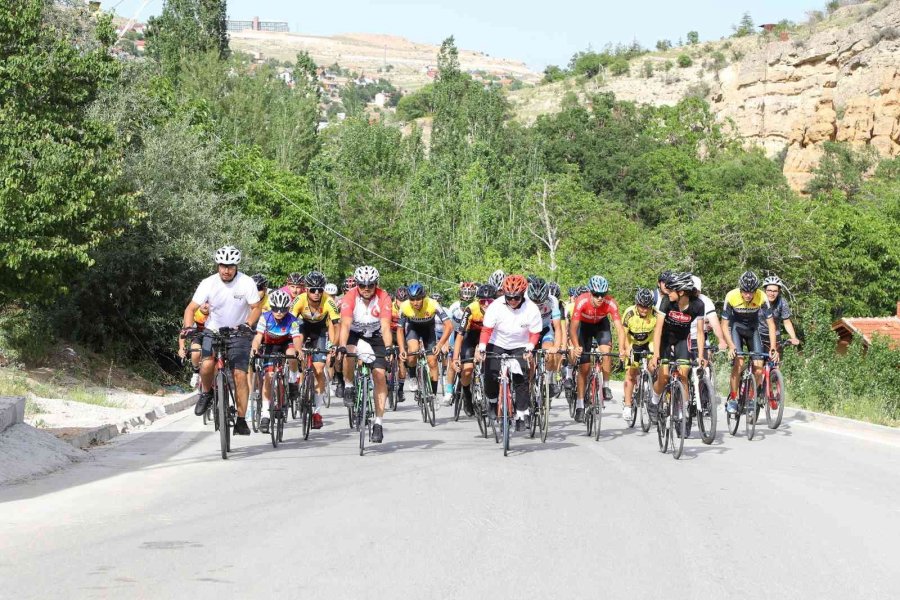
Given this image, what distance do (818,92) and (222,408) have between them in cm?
10852

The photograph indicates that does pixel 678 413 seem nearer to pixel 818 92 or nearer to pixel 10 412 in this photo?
pixel 10 412

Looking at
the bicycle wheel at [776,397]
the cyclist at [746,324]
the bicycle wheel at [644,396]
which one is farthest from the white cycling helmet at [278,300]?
the bicycle wheel at [776,397]

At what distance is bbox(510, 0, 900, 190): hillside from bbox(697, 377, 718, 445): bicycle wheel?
87.3 meters

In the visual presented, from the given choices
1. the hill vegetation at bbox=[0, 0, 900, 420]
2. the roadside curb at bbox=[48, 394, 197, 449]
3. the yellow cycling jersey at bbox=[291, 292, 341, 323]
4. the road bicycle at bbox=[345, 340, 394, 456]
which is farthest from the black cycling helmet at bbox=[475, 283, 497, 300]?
the hill vegetation at bbox=[0, 0, 900, 420]

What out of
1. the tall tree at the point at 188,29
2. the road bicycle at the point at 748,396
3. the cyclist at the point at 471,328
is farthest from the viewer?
the tall tree at the point at 188,29

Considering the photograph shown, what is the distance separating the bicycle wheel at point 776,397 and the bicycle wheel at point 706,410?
1944mm

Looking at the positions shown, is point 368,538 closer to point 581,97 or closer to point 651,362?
point 651,362

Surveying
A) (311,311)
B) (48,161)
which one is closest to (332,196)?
(48,161)

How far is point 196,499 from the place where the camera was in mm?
10086

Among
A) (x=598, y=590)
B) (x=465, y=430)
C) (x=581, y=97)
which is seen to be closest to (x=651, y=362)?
(x=465, y=430)

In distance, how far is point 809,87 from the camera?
11481 centimetres

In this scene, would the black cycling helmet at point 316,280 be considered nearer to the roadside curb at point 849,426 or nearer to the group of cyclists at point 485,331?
the group of cyclists at point 485,331

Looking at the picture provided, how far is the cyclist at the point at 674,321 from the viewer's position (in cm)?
1415

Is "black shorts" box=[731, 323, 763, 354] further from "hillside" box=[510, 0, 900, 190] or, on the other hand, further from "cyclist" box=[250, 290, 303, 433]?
"hillside" box=[510, 0, 900, 190]
